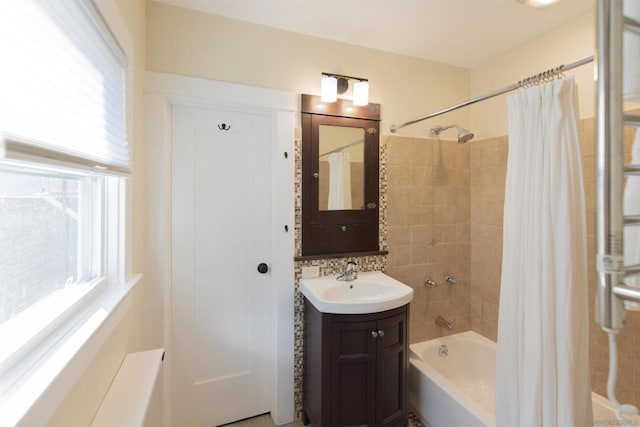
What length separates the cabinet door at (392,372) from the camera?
151 cm

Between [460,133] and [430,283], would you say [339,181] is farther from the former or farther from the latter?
[430,283]

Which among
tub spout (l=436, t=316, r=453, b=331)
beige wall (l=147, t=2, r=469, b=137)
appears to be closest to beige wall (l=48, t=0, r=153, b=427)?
beige wall (l=147, t=2, r=469, b=137)

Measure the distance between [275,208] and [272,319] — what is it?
0.77m

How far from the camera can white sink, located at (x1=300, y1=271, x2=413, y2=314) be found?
147 cm

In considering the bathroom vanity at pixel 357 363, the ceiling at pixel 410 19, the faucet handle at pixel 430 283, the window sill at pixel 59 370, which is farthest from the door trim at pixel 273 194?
the faucet handle at pixel 430 283

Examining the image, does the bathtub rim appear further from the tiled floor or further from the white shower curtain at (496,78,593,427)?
the white shower curtain at (496,78,593,427)

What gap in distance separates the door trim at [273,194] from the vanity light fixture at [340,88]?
0.73 ft

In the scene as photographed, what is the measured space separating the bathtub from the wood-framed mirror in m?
0.92

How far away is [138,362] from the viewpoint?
3.93ft

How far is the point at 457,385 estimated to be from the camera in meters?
2.09

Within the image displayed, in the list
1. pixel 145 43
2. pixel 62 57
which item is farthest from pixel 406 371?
pixel 145 43

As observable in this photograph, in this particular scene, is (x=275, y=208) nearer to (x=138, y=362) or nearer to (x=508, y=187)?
(x=138, y=362)

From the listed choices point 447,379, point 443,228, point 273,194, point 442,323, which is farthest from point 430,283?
point 273,194

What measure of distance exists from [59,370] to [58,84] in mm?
752
